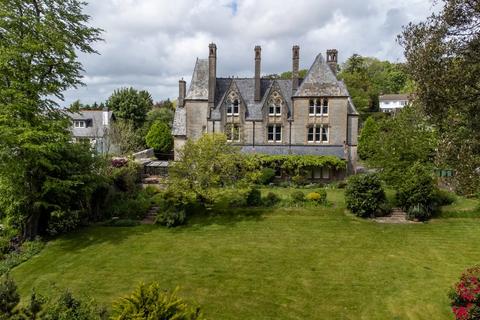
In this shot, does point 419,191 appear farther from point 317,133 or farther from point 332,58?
point 332,58

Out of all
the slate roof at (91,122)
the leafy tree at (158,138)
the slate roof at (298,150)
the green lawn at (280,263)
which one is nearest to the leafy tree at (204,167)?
the green lawn at (280,263)

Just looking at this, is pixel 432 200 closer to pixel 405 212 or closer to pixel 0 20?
pixel 405 212

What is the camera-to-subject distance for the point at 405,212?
96.7 feet

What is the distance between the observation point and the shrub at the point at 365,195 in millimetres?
28656

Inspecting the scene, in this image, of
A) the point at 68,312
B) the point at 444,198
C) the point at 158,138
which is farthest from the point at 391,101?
the point at 68,312

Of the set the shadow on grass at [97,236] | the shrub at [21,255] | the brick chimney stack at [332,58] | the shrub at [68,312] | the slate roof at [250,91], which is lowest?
the shrub at [21,255]

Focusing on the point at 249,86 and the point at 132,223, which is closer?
the point at 132,223

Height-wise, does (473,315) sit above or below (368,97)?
below

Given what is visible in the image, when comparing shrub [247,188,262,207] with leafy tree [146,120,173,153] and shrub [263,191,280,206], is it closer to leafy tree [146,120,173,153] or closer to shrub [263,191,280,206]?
shrub [263,191,280,206]

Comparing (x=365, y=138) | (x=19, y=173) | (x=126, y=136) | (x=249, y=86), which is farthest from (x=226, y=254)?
(x=365, y=138)

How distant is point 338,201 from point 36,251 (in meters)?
24.7

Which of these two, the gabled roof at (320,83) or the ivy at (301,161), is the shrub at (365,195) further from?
the gabled roof at (320,83)

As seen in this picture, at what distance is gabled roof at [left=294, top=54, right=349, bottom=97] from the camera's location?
145ft

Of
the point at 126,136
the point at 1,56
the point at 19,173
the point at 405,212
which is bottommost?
the point at 405,212
